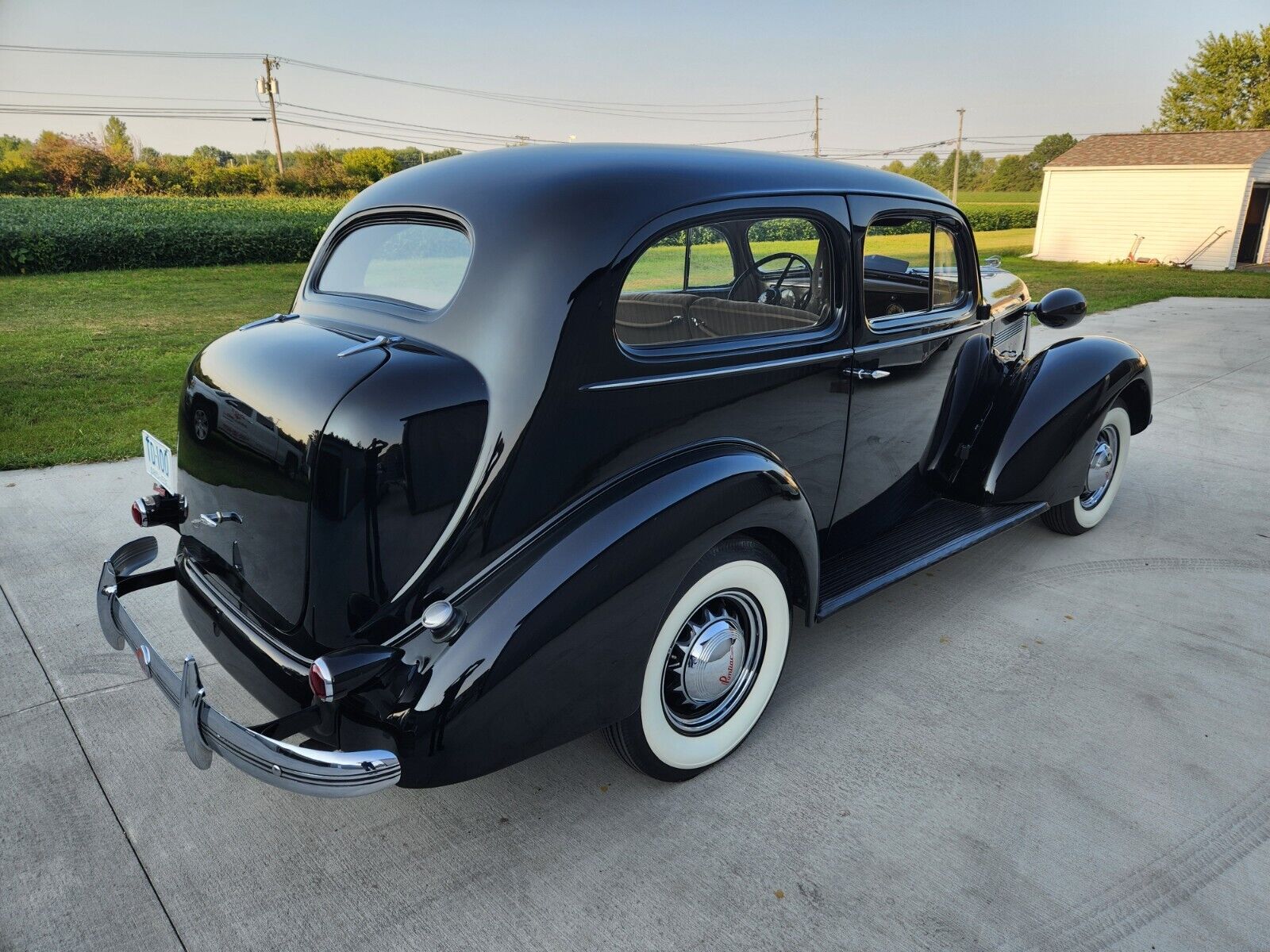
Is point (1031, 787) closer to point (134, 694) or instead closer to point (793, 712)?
point (793, 712)

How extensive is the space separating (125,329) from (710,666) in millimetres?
10273

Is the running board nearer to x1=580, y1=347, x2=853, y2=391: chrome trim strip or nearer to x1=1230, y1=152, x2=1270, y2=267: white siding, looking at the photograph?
x1=580, y1=347, x2=853, y2=391: chrome trim strip

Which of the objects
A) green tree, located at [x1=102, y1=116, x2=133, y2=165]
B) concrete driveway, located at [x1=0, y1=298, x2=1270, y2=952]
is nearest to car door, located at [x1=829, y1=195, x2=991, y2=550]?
concrete driveway, located at [x1=0, y1=298, x2=1270, y2=952]

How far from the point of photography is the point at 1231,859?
7.41 ft

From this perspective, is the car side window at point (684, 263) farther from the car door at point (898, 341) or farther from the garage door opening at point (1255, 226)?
the garage door opening at point (1255, 226)

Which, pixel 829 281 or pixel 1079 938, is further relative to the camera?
pixel 829 281

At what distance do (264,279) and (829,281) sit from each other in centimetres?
1595

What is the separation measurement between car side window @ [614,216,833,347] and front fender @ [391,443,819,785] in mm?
496

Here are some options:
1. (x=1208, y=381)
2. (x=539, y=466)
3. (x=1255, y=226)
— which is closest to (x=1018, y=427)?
(x=539, y=466)

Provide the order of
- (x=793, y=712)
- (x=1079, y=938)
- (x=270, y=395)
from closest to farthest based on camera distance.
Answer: (x=1079, y=938), (x=270, y=395), (x=793, y=712)

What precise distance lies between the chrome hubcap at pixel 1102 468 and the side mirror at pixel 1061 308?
1.96 feet

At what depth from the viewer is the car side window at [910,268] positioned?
3.22m

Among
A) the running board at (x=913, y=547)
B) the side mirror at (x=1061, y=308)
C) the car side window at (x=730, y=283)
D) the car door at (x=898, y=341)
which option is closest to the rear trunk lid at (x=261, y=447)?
the car side window at (x=730, y=283)

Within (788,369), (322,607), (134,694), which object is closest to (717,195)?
(788,369)
